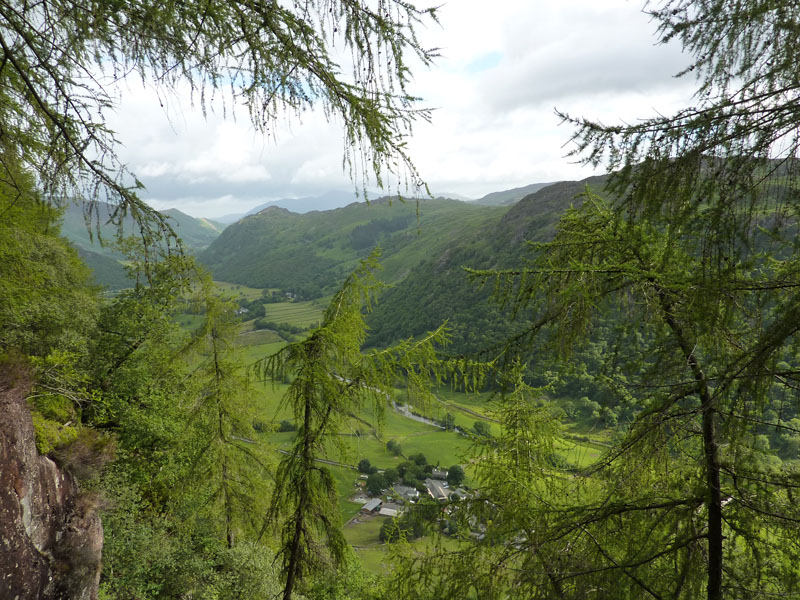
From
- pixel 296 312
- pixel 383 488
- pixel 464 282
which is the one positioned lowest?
pixel 383 488

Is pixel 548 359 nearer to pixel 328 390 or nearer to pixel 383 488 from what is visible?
pixel 328 390

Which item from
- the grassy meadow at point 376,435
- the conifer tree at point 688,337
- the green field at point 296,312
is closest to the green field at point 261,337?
the grassy meadow at point 376,435

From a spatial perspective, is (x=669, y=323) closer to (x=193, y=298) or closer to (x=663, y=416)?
(x=663, y=416)

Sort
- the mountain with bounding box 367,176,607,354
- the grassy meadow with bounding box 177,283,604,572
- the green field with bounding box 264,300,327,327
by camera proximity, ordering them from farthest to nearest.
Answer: the green field with bounding box 264,300,327,327
the mountain with bounding box 367,176,607,354
the grassy meadow with bounding box 177,283,604,572

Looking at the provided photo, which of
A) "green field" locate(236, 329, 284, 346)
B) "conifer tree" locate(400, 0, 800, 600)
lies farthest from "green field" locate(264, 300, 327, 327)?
"conifer tree" locate(400, 0, 800, 600)

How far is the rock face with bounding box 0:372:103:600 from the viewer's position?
6.91m

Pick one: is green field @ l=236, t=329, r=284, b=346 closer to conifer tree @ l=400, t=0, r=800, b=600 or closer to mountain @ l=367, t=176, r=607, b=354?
mountain @ l=367, t=176, r=607, b=354

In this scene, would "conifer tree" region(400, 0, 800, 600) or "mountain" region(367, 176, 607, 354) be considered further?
"mountain" region(367, 176, 607, 354)

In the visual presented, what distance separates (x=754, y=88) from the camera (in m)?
2.47

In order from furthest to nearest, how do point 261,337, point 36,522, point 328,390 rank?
1. point 261,337
2. point 36,522
3. point 328,390

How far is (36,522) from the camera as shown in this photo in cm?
773

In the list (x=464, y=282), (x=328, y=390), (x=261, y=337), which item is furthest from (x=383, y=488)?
(x=261, y=337)

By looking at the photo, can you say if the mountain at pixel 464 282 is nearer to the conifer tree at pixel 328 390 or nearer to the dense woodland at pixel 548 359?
the dense woodland at pixel 548 359

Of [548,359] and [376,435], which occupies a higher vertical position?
[548,359]
